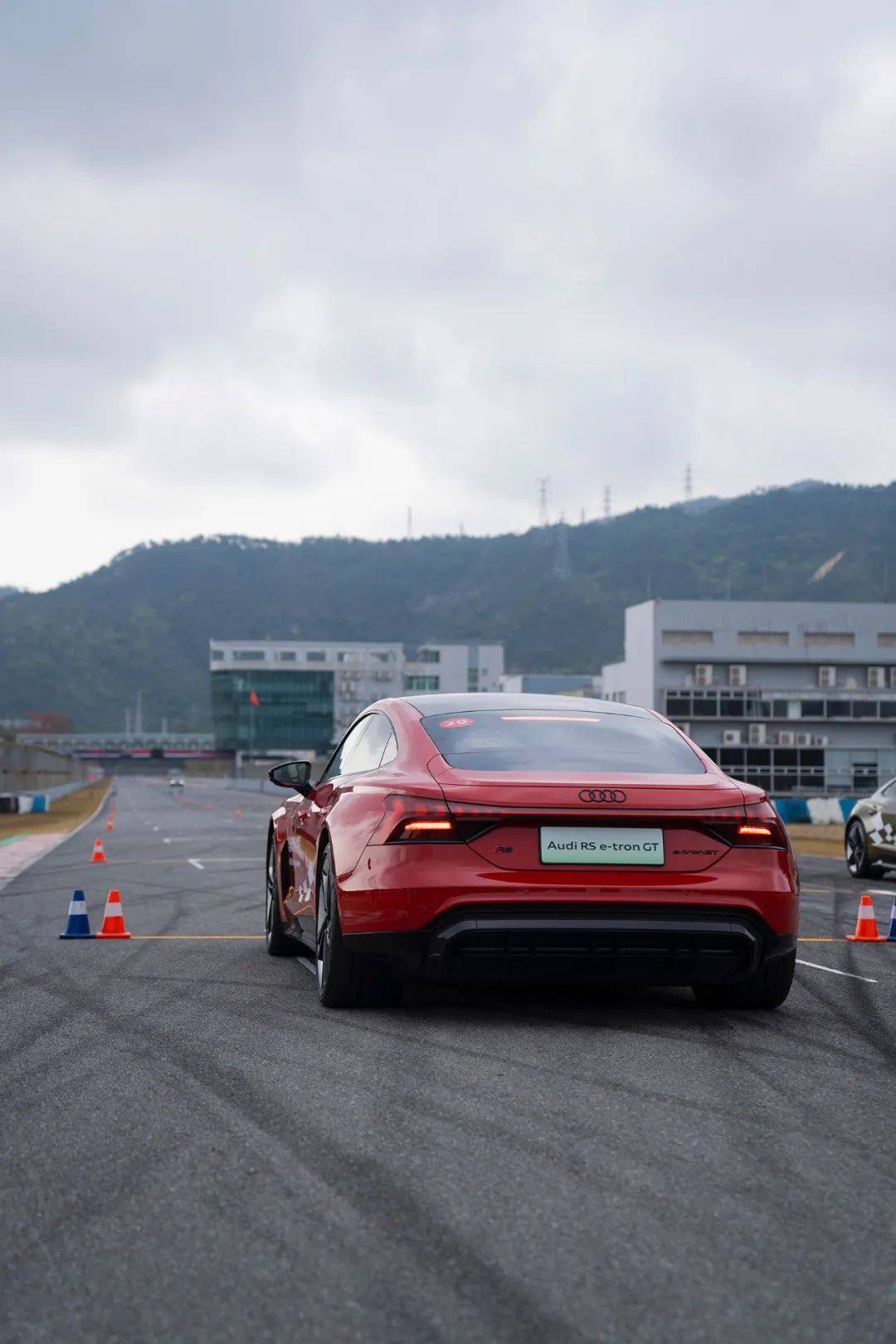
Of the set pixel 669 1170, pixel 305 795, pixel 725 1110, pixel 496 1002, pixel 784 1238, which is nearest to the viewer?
pixel 784 1238

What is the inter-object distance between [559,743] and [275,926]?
9.52ft

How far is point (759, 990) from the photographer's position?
729 cm

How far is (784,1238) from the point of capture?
381 centimetres

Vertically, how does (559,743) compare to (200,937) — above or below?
above

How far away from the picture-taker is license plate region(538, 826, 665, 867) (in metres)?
6.73

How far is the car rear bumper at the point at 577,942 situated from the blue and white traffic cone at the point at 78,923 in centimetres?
450

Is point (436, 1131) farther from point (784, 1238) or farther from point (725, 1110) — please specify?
point (784, 1238)

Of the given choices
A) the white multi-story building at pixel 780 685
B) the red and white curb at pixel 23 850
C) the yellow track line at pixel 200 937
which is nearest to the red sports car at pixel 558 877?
the yellow track line at pixel 200 937

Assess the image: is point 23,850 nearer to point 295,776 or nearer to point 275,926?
point 275,926

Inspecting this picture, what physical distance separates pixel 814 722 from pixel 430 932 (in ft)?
354

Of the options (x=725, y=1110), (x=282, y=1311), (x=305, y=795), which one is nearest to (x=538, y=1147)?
(x=725, y=1110)

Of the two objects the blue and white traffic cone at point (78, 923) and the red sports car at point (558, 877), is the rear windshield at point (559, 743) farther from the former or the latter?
the blue and white traffic cone at point (78, 923)

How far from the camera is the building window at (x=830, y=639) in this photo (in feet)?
370

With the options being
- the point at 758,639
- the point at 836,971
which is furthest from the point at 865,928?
the point at 758,639
